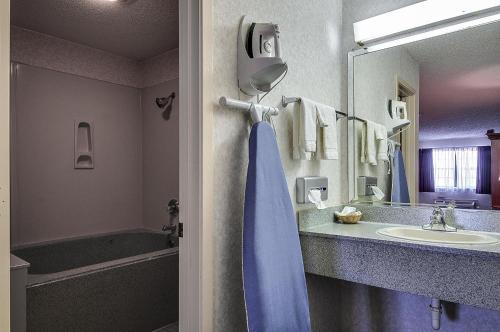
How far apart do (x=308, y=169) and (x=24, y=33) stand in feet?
8.16

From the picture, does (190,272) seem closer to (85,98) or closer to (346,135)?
(346,135)

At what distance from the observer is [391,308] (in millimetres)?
1908

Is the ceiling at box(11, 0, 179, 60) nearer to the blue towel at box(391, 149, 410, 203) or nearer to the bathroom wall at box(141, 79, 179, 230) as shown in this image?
the bathroom wall at box(141, 79, 179, 230)

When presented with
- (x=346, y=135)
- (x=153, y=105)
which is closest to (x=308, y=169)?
(x=346, y=135)

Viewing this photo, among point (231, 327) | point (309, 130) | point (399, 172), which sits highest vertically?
point (309, 130)

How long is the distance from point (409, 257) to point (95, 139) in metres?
2.74

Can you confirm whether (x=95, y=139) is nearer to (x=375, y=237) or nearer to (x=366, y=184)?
(x=366, y=184)

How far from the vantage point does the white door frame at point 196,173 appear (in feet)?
4.06

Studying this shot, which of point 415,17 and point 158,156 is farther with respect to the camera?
point 158,156

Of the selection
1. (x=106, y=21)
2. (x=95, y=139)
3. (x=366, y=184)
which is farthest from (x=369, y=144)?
(x=95, y=139)

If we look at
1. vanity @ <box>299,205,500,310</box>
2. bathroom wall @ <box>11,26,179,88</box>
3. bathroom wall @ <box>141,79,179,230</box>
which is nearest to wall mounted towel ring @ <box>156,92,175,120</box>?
bathroom wall @ <box>141,79,179,230</box>

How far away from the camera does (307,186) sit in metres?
1.71

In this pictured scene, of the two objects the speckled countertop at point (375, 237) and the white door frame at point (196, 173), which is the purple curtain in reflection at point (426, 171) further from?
the white door frame at point (196, 173)

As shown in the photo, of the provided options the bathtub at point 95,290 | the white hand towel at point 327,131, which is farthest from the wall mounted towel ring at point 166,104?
the white hand towel at point 327,131
